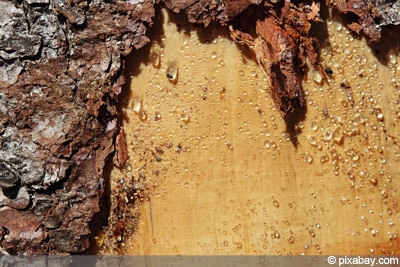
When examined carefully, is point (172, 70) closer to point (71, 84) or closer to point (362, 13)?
point (71, 84)

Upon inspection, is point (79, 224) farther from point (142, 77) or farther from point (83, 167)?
point (142, 77)

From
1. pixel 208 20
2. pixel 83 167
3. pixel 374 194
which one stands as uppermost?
pixel 208 20

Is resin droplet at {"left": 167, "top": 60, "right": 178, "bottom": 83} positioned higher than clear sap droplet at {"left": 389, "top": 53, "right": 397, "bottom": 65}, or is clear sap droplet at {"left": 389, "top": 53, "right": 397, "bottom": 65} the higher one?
resin droplet at {"left": 167, "top": 60, "right": 178, "bottom": 83}

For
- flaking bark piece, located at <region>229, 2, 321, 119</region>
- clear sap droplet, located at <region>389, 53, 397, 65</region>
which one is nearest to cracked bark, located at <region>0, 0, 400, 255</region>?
flaking bark piece, located at <region>229, 2, 321, 119</region>

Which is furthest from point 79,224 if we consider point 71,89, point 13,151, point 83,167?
point 71,89

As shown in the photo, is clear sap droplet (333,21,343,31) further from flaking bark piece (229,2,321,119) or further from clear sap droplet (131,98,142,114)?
clear sap droplet (131,98,142,114)

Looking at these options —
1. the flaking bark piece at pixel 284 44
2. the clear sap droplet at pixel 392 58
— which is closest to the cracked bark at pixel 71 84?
the flaking bark piece at pixel 284 44

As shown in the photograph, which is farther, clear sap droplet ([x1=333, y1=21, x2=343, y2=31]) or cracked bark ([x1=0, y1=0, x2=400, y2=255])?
clear sap droplet ([x1=333, y1=21, x2=343, y2=31])
